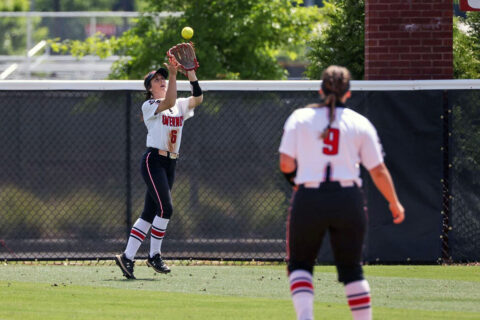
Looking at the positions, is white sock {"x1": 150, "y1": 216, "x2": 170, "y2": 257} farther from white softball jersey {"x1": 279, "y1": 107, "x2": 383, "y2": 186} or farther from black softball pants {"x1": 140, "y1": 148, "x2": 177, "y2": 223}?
white softball jersey {"x1": 279, "y1": 107, "x2": 383, "y2": 186}

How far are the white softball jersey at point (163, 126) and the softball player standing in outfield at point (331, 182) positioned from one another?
3.47m

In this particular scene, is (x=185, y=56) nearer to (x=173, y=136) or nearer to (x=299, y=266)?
(x=173, y=136)

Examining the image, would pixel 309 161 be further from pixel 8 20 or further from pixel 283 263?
pixel 8 20

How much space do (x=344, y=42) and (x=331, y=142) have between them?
273 inches

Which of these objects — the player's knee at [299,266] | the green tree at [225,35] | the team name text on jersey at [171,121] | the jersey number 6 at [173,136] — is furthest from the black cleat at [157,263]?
the green tree at [225,35]

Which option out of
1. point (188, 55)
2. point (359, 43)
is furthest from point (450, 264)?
point (188, 55)

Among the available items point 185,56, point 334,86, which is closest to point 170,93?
point 185,56

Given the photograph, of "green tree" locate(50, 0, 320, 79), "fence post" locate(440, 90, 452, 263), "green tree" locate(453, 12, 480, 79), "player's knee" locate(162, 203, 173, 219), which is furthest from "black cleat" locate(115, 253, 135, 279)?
"green tree" locate(50, 0, 320, 79)

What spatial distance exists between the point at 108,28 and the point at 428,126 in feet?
51.9

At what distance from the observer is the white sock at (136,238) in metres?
9.51

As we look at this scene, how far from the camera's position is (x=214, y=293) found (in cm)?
873

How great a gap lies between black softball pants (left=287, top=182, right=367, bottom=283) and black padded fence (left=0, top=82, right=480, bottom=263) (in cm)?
490

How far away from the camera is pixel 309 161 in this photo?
19.5ft

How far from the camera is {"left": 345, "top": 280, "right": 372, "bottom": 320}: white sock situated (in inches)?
237
